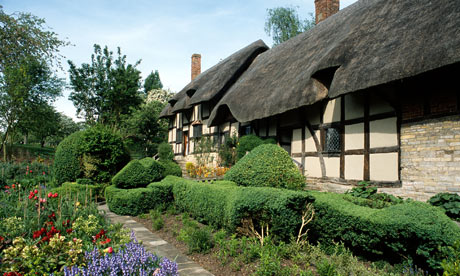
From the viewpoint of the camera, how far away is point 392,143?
6.98 m

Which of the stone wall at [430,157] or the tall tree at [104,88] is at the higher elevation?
the tall tree at [104,88]

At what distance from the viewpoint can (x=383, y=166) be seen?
23.2 ft

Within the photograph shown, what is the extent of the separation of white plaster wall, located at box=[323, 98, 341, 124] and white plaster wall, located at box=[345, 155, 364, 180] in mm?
1225

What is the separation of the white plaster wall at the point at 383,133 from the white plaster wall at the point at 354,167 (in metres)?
0.51

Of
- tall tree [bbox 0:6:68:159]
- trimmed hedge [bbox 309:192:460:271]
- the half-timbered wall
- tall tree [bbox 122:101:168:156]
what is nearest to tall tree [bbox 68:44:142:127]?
tall tree [bbox 122:101:168:156]

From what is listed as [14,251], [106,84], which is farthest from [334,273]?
[106,84]

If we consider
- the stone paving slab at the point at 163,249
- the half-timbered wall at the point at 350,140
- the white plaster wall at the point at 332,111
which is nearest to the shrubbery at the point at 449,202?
the half-timbered wall at the point at 350,140

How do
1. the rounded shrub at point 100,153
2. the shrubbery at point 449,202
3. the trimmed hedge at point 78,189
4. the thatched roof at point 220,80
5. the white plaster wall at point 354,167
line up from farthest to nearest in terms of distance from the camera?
1. the thatched roof at point 220,80
2. the rounded shrub at point 100,153
3. the trimmed hedge at point 78,189
4. the white plaster wall at point 354,167
5. the shrubbery at point 449,202

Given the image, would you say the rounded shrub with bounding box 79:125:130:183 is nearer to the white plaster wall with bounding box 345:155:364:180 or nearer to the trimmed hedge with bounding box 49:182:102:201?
the trimmed hedge with bounding box 49:182:102:201

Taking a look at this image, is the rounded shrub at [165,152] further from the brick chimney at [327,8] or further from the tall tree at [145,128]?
the brick chimney at [327,8]

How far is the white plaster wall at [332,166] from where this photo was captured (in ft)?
27.3

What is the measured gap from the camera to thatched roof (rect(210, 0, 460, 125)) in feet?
18.8

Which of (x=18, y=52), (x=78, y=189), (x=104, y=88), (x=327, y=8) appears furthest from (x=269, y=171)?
(x=104, y=88)

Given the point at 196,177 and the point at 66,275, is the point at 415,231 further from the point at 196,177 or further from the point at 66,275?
the point at 196,177
